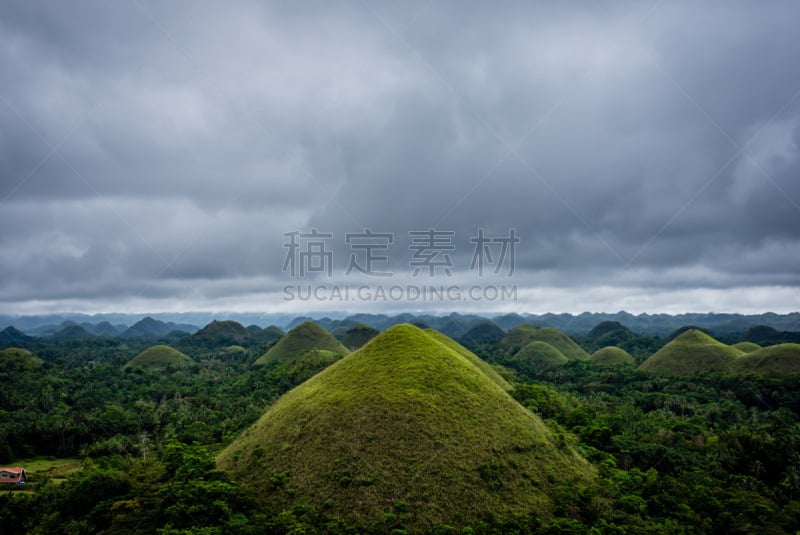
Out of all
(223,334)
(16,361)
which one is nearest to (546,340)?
(223,334)

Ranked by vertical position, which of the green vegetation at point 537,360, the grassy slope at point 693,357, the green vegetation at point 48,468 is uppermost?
the grassy slope at point 693,357

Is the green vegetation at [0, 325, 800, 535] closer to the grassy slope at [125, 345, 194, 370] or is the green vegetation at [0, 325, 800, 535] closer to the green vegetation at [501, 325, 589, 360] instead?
the grassy slope at [125, 345, 194, 370]

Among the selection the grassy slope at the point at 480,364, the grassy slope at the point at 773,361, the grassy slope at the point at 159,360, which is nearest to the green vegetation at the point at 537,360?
the grassy slope at the point at 773,361

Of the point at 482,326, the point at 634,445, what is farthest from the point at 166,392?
the point at 482,326

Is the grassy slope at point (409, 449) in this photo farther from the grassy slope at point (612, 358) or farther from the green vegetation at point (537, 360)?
the grassy slope at point (612, 358)

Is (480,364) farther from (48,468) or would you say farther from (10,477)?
(48,468)

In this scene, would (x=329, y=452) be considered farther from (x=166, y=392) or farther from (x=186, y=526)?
(x=166, y=392)
